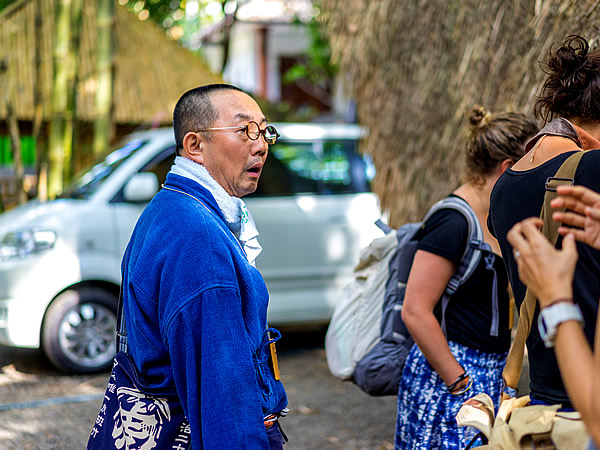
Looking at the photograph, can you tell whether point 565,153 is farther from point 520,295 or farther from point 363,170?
point 363,170

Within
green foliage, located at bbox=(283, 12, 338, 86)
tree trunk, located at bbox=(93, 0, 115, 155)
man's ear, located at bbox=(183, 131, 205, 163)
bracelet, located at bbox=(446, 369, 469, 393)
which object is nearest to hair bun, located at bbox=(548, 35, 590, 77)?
man's ear, located at bbox=(183, 131, 205, 163)

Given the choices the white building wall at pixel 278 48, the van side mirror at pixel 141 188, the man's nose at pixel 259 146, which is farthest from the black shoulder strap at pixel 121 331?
the white building wall at pixel 278 48

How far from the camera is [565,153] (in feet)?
5.46

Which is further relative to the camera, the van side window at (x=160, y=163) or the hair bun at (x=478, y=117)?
the van side window at (x=160, y=163)

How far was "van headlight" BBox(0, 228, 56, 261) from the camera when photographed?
5855mm

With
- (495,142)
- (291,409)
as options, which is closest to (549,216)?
(495,142)

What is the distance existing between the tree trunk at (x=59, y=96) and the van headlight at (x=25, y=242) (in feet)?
7.59

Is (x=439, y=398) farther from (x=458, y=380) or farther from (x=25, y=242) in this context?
(x=25, y=242)

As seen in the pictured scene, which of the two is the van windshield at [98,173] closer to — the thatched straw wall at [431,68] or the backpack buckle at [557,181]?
the thatched straw wall at [431,68]

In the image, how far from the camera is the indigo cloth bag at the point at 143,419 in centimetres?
187

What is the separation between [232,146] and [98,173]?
4.68 metres

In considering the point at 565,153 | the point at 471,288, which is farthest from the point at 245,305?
the point at 471,288

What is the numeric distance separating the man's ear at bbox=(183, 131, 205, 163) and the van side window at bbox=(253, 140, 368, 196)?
4.48 meters

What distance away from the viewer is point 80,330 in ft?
19.8
